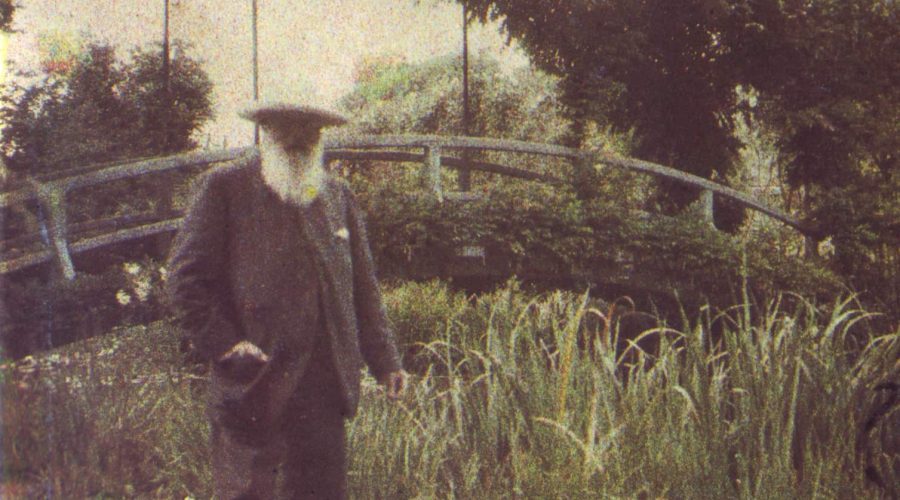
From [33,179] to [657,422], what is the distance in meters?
3.01

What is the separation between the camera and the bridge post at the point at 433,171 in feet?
20.5

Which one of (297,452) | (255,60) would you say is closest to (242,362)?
(297,452)

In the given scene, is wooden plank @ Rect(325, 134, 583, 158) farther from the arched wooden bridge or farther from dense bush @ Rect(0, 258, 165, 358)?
dense bush @ Rect(0, 258, 165, 358)

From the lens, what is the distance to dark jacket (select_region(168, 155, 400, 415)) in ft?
7.11

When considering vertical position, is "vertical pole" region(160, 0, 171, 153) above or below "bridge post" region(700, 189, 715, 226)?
above

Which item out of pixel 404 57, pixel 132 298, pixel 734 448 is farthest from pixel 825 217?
pixel 132 298

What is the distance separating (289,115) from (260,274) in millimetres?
423

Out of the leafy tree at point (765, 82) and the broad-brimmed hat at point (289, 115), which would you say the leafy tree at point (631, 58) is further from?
the broad-brimmed hat at point (289, 115)

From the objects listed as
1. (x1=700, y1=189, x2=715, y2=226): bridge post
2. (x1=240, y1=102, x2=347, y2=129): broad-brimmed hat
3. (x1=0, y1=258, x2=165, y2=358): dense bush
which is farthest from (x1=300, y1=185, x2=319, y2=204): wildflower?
(x1=700, y1=189, x2=715, y2=226): bridge post

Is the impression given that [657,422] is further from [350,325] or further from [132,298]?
[132,298]

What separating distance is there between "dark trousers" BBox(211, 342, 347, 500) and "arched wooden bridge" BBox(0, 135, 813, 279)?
2.30ft

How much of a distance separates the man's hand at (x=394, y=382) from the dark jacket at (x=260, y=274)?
153mm

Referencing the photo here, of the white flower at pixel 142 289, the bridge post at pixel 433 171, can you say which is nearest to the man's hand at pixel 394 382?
the white flower at pixel 142 289

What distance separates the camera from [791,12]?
676 centimetres
